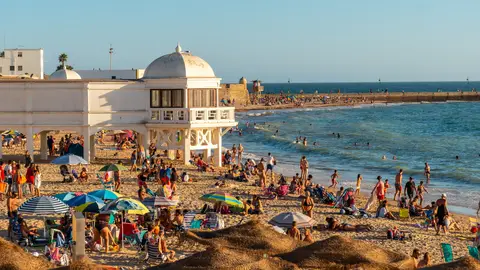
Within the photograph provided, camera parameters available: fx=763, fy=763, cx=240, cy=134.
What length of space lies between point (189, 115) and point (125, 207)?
12.7 metres

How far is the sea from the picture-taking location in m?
35.8

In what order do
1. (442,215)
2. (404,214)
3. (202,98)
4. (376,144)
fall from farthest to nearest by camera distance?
(376,144) → (202,98) → (404,214) → (442,215)

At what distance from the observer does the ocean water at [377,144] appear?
3619cm

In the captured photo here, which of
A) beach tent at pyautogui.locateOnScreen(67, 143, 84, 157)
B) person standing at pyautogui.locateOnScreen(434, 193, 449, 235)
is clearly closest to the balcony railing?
beach tent at pyautogui.locateOnScreen(67, 143, 84, 157)

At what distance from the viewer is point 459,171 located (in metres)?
39.4

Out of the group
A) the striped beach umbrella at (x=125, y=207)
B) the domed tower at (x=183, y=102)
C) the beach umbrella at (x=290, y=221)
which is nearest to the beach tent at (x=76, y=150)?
the domed tower at (x=183, y=102)

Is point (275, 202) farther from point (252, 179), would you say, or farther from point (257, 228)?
point (257, 228)

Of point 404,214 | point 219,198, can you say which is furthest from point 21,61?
point 404,214

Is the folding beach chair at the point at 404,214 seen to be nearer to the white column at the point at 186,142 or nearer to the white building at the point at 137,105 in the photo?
the white building at the point at 137,105

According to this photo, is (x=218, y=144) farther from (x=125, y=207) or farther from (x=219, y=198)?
(x=125, y=207)

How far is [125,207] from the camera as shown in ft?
58.3

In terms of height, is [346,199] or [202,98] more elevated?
[202,98]

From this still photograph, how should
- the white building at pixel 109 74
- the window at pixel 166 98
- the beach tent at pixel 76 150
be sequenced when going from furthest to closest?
the white building at pixel 109 74
the beach tent at pixel 76 150
the window at pixel 166 98

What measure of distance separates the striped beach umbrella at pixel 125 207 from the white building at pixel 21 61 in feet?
180
